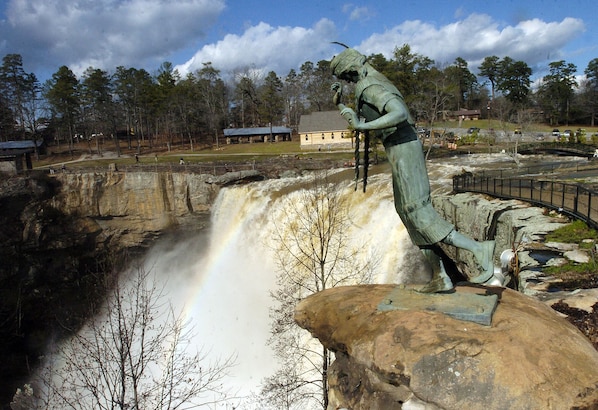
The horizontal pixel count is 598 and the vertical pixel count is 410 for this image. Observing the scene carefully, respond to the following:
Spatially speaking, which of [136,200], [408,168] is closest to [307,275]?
[408,168]

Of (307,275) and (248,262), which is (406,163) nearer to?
(307,275)

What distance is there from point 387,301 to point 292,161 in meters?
30.1

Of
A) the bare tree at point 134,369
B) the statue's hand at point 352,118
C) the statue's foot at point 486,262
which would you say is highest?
the statue's hand at point 352,118

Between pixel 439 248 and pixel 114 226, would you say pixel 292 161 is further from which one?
pixel 439 248

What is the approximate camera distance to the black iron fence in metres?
10.4

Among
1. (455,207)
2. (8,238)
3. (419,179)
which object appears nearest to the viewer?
(419,179)

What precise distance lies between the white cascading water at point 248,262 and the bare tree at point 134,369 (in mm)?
1206

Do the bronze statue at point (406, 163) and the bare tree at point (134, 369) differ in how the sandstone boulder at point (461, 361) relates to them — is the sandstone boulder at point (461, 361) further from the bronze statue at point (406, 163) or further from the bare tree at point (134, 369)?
the bare tree at point (134, 369)

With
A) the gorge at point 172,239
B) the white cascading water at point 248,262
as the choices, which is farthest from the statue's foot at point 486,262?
the gorge at point 172,239

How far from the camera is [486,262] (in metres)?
4.30

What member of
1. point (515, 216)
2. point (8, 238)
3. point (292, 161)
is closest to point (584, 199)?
point (515, 216)

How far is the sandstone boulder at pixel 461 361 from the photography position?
350cm

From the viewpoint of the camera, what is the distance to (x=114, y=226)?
31359 millimetres

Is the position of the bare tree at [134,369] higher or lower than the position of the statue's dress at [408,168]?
lower
